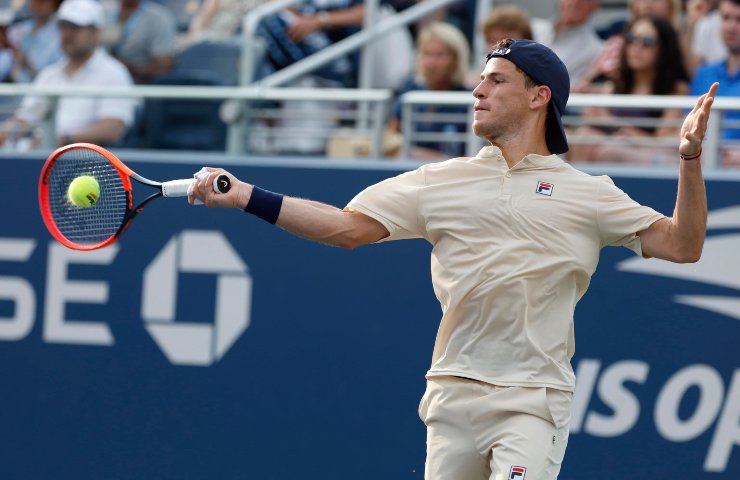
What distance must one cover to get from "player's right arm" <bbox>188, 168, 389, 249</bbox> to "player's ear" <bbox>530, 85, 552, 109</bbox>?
0.65 m

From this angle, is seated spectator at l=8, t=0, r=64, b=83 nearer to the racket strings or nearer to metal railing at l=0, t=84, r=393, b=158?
metal railing at l=0, t=84, r=393, b=158

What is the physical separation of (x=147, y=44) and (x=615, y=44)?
3.20 m

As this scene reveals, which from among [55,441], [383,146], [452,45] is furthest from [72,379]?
[452,45]


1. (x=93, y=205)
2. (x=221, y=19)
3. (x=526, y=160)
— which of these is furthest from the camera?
(x=221, y=19)

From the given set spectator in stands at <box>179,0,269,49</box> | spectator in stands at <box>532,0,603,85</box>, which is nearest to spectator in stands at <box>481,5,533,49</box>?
spectator in stands at <box>532,0,603,85</box>

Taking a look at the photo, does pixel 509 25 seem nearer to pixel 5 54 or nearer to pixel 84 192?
pixel 84 192

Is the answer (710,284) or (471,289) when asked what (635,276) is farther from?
(471,289)

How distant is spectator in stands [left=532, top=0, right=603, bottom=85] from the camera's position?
761 centimetres

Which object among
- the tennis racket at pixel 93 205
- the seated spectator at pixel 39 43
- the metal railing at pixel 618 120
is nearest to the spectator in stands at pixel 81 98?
the seated spectator at pixel 39 43

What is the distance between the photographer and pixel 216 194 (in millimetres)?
4199

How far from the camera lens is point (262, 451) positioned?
649 centimetres

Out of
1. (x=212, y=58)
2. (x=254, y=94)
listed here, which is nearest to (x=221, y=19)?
(x=212, y=58)

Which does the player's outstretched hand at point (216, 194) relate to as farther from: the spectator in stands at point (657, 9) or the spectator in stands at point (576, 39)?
the spectator in stands at point (576, 39)

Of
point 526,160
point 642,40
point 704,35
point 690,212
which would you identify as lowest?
point 690,212
